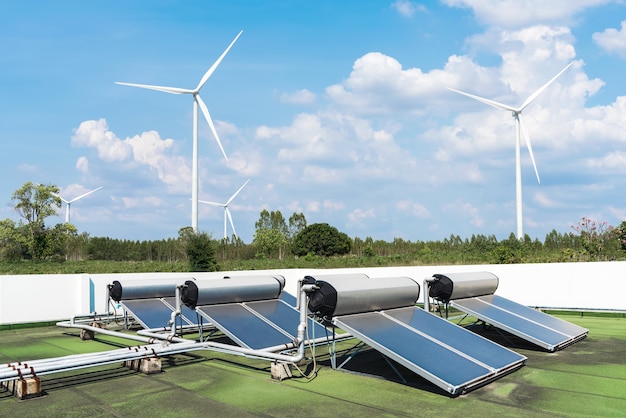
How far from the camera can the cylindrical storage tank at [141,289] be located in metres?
15.9

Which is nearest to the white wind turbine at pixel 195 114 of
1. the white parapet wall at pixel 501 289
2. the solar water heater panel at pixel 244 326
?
the white parapet wall at pixel 501 289

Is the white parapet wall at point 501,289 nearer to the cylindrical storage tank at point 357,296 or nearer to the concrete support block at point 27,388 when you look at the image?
the cylindrical storage tank at point 357,296

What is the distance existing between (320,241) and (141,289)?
6587cm

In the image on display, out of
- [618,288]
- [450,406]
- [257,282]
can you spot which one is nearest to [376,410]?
[450,406]

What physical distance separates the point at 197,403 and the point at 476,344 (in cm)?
522

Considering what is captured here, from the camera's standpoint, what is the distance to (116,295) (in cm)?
1583

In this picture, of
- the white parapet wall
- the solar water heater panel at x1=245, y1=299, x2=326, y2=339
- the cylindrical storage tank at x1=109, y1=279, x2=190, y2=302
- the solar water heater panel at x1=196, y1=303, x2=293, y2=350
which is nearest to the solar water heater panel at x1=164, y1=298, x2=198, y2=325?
the cylindrical storage tank at x1=109, y1=279, x2=190, y2=302

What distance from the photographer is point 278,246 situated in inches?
3344

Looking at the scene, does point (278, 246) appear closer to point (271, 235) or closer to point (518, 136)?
point (271, 235)

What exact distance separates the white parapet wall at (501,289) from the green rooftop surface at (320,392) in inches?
324

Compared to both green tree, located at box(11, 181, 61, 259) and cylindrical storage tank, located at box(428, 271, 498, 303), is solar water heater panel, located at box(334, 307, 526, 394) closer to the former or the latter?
cylindrical storage tank, located at box(428, 271, 498, 303)

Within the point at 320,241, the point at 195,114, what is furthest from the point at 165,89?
the point at 320,241

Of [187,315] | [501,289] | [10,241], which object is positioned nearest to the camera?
[187,315]

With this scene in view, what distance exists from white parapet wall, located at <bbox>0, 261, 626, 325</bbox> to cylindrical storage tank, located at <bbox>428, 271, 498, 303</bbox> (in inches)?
261
